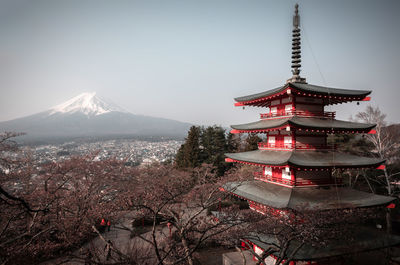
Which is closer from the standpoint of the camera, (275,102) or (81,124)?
(275,102)

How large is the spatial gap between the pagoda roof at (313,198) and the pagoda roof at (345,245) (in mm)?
1320

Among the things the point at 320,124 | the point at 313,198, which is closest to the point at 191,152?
the point at 320,124

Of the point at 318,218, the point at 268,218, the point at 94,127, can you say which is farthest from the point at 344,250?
the point at 94,127

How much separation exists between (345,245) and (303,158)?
398 cm

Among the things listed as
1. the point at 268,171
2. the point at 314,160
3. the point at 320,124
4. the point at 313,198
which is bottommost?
the point at 313,198

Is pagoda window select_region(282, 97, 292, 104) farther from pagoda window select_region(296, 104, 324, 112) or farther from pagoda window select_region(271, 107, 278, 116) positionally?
pagoda window select_region(271, 107, 278, 116)

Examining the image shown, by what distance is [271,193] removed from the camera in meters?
11.2

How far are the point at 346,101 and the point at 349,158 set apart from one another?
3.25 m

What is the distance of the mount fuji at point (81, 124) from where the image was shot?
108 m

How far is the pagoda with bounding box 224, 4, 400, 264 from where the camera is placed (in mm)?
9961

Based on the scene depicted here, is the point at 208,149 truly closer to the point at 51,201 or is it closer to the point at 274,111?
the point at 274,111

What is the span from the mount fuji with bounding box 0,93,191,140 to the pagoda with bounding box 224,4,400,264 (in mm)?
107751

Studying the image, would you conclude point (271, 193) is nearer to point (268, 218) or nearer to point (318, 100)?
point (268, 218)

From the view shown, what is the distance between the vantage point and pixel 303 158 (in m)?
10.7
